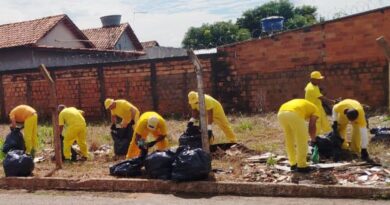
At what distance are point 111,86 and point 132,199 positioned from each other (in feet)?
32.2

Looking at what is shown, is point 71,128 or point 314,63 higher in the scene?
point 314,63

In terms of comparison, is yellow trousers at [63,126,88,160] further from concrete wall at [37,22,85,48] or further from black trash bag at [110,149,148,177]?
concrete wall at [37,22,85,48]

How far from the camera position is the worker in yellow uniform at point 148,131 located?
26.5 ft

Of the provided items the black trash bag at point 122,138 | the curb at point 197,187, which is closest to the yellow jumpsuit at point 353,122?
the curb at point 197,187

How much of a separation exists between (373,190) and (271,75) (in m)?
8.56

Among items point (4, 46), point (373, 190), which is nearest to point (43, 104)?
point (4, 46)

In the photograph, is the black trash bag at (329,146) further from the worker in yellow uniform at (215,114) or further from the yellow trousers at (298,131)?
the worker in yellow uniform at (215,114)

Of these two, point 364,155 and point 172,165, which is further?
point 364,155

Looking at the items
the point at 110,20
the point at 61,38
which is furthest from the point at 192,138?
the point at 110,20

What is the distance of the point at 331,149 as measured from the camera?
7984 mm

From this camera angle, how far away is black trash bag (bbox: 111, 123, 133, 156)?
9.62 metres

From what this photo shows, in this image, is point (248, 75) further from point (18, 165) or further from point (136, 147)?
point (18, 165)

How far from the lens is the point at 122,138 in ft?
31.6

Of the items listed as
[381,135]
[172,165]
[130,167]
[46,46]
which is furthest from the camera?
[46,46]
